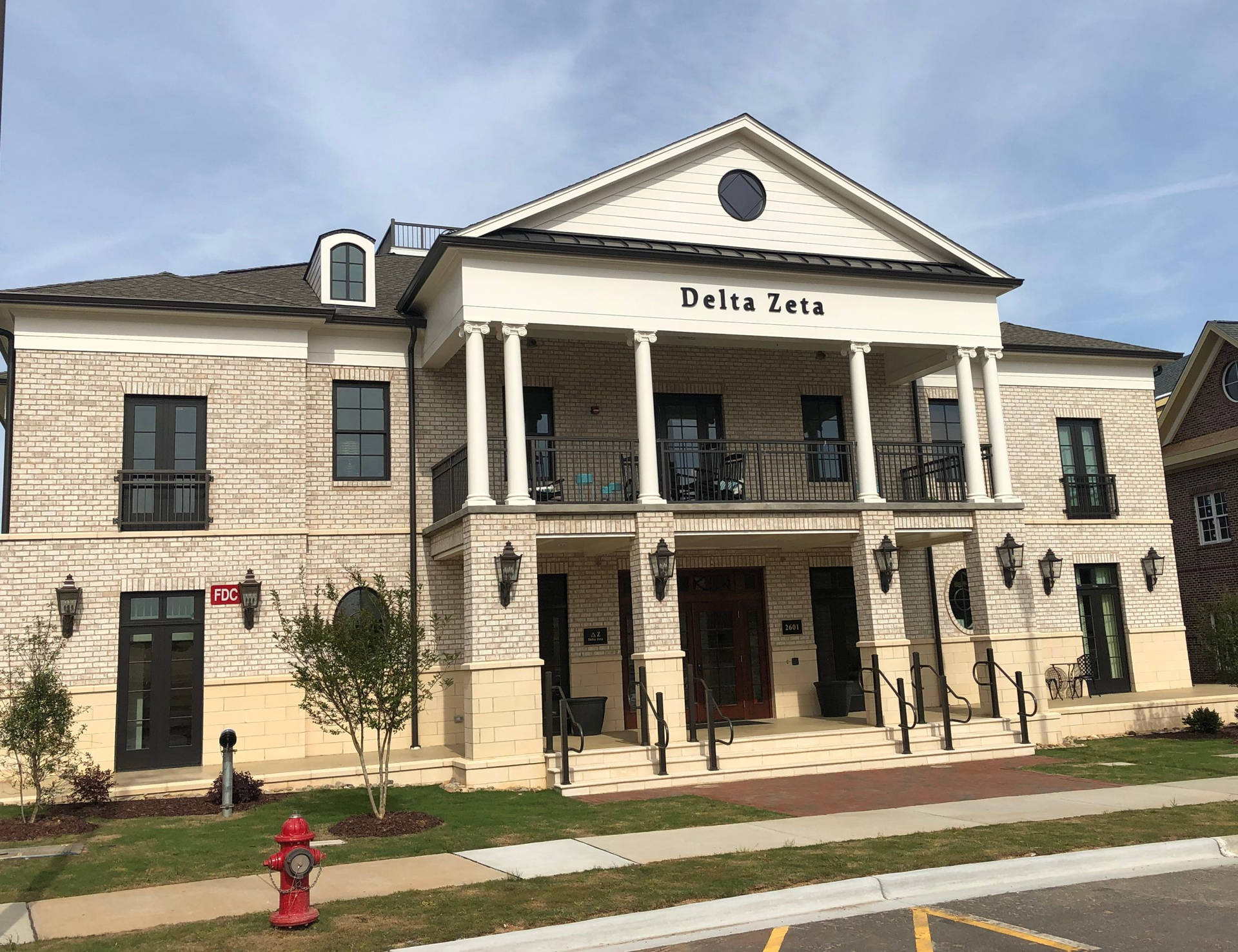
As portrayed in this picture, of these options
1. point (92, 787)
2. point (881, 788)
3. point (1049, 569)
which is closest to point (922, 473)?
point (1049, 569)

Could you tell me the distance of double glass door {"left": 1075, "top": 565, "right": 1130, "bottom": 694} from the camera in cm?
2134

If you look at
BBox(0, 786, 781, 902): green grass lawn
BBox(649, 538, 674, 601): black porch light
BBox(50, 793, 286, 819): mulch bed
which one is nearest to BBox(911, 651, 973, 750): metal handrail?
BBox(649, 538, 674, 601): black porch light

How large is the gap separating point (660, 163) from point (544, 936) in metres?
13.5

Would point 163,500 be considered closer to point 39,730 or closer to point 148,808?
point 39,730

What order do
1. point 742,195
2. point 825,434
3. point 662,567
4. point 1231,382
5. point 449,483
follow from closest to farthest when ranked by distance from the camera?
1. point 662,567
2. point 449,483
3. point 742,195
4. point 825,434
5. point 1231,382

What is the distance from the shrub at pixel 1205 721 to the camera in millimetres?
17766

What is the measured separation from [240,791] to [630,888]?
708 cm

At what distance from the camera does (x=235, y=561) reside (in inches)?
636

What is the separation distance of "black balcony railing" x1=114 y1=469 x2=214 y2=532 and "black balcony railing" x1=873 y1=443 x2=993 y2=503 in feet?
38.0

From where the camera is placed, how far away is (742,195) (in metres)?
18.2

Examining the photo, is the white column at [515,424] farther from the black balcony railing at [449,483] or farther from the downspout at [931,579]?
the downspout at [931,579]

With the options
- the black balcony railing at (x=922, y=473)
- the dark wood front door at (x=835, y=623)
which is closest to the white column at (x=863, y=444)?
the black balcony railing at (x=922, y=473)

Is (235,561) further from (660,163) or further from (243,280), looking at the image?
(660,163)

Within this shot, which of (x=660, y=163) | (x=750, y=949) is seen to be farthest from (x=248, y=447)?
(x=750, y=949)
